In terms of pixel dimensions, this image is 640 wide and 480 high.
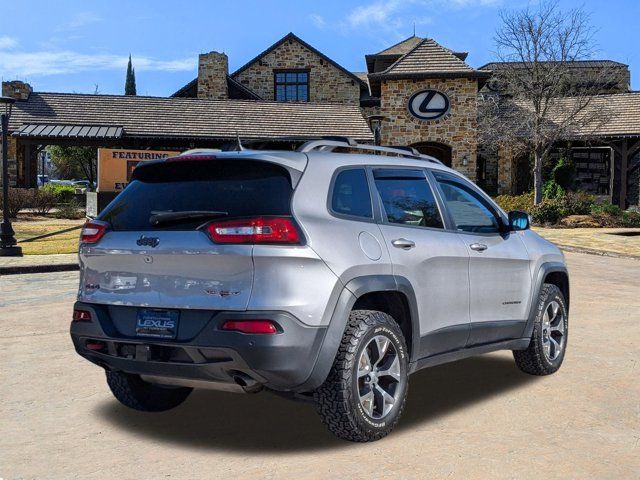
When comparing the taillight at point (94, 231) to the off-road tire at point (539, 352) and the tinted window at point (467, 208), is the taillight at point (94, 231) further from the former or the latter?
the off-road tire at point (539, 352)

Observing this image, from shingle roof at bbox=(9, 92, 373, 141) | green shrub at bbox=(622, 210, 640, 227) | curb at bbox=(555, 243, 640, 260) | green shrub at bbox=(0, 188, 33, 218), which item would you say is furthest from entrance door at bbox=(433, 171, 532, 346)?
shingle roof at bbox=(9, 92, 373, 141)

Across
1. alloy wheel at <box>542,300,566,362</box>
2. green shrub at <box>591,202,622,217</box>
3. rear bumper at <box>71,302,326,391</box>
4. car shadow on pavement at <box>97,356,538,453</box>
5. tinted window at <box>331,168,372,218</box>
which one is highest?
tinted window at <box>331,168,372,218</box>

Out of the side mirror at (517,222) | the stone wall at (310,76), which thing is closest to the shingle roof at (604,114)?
the stone wall at (310,76)

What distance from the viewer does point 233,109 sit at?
39.2 metres

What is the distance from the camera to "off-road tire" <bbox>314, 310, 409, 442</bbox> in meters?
4.35

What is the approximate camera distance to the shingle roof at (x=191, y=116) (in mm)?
36281

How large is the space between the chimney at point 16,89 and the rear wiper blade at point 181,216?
37.3 m

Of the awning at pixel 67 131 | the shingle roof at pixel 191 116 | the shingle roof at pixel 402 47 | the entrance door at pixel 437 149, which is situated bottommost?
the entrance door at pixel 437 149

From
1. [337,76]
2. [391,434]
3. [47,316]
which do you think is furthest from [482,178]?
[391,434]

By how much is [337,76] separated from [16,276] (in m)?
34.0

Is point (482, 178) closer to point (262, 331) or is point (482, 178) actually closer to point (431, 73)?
point (431, 73)

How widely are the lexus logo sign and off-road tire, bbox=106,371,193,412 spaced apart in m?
33.7

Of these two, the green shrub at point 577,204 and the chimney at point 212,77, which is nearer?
the green shrub at point 577,204

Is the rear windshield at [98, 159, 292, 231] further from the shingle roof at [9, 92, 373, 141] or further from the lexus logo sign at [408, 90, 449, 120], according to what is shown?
the lexus logo sign at [408, 90, 449, 120]
